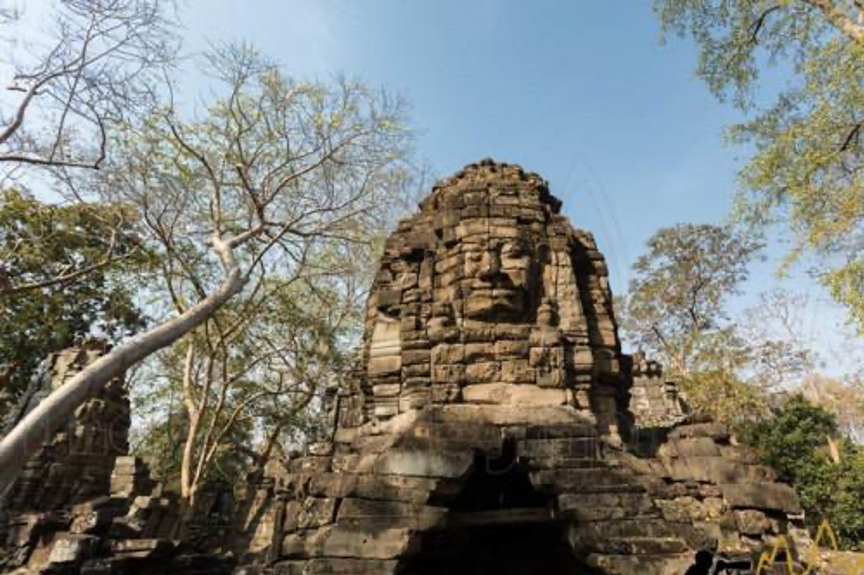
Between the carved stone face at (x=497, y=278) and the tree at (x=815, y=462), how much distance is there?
1208 centimetres

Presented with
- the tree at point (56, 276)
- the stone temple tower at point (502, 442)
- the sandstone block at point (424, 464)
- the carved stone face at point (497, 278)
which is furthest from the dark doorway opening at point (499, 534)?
the tree at point (56, 276)

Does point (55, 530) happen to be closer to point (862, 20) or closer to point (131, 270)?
point (131, 270)

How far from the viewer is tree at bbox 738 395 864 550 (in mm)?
13438

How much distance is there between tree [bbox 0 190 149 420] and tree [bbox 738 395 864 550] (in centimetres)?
1887

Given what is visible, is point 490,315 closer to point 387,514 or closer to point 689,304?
point 387,514

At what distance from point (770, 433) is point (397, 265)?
15142mm

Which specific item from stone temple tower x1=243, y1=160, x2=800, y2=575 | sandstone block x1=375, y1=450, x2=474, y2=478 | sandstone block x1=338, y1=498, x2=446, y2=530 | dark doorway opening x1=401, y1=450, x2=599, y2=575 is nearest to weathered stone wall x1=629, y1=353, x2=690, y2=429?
stone temple tower x1=243, y1=160, x2=800, y2=575

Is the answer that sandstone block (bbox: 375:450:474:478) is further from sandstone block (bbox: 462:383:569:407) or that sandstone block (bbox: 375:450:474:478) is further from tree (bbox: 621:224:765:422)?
tree (bbox: 621:224:765:422)

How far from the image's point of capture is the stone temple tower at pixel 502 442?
14.1ft

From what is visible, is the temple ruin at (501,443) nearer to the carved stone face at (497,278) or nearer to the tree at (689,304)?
the carved stone face at (497,278)

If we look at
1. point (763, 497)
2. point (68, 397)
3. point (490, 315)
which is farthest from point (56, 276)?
point (763, 497)

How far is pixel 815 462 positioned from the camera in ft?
49.0

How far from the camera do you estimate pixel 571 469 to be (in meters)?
4.63

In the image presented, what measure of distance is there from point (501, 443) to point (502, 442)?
0.07 ft
